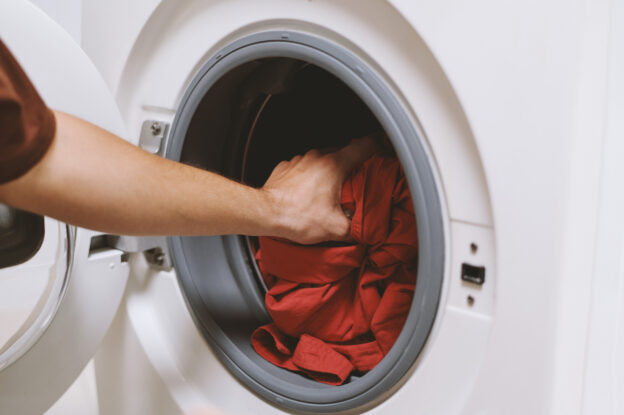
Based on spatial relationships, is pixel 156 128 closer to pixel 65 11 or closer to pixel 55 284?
pixel 55 284

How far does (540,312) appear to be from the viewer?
1.60ft

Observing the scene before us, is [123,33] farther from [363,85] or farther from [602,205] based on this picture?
[602,205]

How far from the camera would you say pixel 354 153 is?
0.81 meters

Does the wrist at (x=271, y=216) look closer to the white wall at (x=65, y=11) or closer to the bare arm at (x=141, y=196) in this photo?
the bare arm at (x=141, y=196)

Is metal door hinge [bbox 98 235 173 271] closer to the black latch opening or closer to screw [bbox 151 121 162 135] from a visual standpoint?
screw [bbox 151 121 162 135]

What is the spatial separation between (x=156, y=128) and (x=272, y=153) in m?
0.22

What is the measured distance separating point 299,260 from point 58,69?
40 cm

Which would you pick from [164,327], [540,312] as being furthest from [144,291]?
[540,312]

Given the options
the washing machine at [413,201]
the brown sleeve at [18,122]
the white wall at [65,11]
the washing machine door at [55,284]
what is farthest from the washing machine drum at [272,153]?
the white wall at [65,11]

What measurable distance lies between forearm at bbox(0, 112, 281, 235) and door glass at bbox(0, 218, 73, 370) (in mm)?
213

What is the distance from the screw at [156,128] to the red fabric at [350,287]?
22 cm

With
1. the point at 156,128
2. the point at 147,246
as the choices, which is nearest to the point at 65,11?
the point at 156,128

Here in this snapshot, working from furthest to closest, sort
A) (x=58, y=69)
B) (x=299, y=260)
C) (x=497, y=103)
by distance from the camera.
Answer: (x=299, y=260) < (x=58, y=69) < (x=497, y=103)

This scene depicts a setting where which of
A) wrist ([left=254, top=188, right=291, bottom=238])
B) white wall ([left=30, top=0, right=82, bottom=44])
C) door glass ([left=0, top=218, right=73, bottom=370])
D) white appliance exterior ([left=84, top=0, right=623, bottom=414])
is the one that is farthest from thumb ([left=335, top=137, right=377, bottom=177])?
white wall ([left=30, top=0, right=82, bottom=44])
